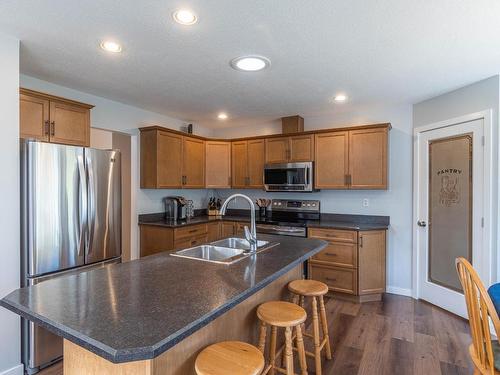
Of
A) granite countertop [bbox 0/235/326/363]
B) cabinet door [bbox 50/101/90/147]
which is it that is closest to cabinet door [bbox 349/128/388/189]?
granite countertop [bbox 0/235/326/363]

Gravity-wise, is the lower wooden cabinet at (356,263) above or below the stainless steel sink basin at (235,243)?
below

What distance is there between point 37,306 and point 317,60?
247 centimetres

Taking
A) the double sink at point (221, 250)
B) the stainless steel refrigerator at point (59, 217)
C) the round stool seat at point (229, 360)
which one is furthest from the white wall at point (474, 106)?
the stainless steel refrigerator at point (59, 217)

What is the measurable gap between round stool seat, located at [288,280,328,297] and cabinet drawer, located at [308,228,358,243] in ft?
4.76

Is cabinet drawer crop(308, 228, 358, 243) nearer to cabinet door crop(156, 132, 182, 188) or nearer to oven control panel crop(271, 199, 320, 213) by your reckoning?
oven control panel crop(271, 199, 320, 213)

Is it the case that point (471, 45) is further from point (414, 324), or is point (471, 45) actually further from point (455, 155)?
point (414, 324)

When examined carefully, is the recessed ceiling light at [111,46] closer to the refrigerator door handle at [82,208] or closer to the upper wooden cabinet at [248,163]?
the refrigerator door handle at [82,208]

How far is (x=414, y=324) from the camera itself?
2939 mm

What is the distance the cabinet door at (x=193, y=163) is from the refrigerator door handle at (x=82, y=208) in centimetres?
180

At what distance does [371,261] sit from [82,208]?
3192 mm

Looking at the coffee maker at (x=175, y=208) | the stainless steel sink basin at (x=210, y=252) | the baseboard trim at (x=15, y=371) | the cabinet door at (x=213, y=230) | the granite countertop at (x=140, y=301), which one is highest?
the coffee maker at (x=175, y=208)

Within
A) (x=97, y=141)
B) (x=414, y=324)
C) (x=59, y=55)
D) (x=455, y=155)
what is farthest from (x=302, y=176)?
(x=97, y=141)

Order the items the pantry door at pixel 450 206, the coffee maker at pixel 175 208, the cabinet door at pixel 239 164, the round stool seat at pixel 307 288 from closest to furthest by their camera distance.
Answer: the round stool seat at pixel 307 288, the pantry door at pixel 450 206, the coffee maker at pixel 175 208, the cabinet door at pixel 239 164

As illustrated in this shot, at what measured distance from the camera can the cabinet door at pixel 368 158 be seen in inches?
144
